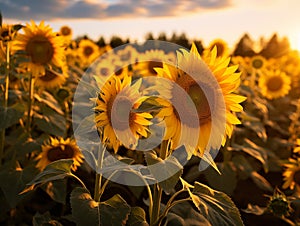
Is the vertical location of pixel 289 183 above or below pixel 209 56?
below

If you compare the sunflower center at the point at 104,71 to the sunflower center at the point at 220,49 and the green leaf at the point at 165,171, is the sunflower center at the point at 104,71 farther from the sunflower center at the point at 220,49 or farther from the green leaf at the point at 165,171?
the green leaf at the point at 165,171

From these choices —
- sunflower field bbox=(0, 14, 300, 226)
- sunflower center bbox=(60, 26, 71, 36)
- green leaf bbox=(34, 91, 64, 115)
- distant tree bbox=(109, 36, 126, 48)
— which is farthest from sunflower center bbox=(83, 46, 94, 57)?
distant tree bbox=(109, 36, 126, 48)

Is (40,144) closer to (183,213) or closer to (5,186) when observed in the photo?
(5,186)

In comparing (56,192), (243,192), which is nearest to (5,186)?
(56,192)

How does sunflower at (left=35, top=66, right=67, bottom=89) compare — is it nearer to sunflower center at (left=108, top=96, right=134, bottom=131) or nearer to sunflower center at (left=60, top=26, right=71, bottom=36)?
sunflower center at (left=108, top=96, right=134, bottom=131)

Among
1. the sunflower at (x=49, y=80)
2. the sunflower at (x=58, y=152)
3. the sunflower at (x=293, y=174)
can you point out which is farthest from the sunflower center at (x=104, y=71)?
the sunflower at (x=293, y=174)

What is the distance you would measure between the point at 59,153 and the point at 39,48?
886mm

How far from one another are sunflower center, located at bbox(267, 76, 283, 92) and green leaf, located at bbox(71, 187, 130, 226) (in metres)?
4.79

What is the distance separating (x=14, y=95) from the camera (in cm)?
347

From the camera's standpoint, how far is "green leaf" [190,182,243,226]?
189cm

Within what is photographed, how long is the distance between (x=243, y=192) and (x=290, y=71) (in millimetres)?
5169

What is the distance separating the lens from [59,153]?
327 centimetres

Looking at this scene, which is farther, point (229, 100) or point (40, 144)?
point (40, 144)

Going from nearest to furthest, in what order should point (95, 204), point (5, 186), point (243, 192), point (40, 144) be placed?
point (95, 204)
point (5, 186)
point (40, 144)
point (243, 192)
